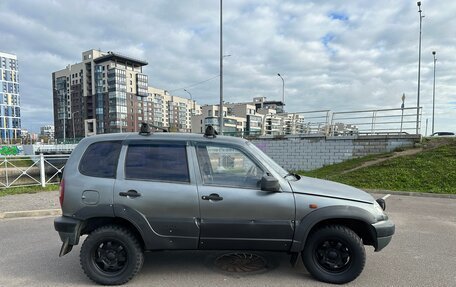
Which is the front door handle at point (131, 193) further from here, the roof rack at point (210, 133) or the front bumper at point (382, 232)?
the front bumper at point (382, 232)

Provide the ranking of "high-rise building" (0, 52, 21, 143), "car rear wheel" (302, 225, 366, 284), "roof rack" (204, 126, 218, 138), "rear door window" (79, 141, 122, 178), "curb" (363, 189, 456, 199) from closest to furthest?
"car rear wheel" (302, 225, 366, 284), "rear door window" (79, 141, 122, 178), "roof rack" (204, 126, 218, 138), "curb" (363, 189, 456, 199), "high-rise building" (0, 52, 21, 143)

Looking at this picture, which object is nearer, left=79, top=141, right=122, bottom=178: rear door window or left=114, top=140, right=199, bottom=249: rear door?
left=114, top=140, right=199, bottom=249: rear door

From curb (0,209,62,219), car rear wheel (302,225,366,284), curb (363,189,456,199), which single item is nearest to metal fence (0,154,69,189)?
curb (0,209,62,219)

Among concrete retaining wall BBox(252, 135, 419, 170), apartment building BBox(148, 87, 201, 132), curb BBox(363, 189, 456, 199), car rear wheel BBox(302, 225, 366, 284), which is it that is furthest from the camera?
apartment building BBox(148, 87, 201, 132)

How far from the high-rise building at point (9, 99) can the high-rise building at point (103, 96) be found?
1337cm

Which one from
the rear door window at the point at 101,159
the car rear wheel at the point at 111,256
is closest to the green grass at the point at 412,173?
the car rear wheel at the point at 111,256

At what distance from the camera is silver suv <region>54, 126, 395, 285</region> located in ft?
11.9

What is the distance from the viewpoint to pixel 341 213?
359 cm

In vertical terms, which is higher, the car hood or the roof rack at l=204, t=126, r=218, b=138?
the roof rack at l=204, t=126, r=218, b=138

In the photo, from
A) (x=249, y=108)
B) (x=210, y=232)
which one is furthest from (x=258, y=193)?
(x=249, y=108)

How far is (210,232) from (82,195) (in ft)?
5.35

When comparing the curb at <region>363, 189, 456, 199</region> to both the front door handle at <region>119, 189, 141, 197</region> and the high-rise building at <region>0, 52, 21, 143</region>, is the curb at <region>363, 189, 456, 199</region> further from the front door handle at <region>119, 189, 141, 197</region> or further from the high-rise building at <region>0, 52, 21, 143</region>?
the high-rise building at <region>0, 52, 21, 143</region>

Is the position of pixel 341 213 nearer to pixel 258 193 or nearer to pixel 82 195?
pixel 258 193

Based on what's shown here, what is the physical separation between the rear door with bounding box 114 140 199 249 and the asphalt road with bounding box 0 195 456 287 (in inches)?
20.9
